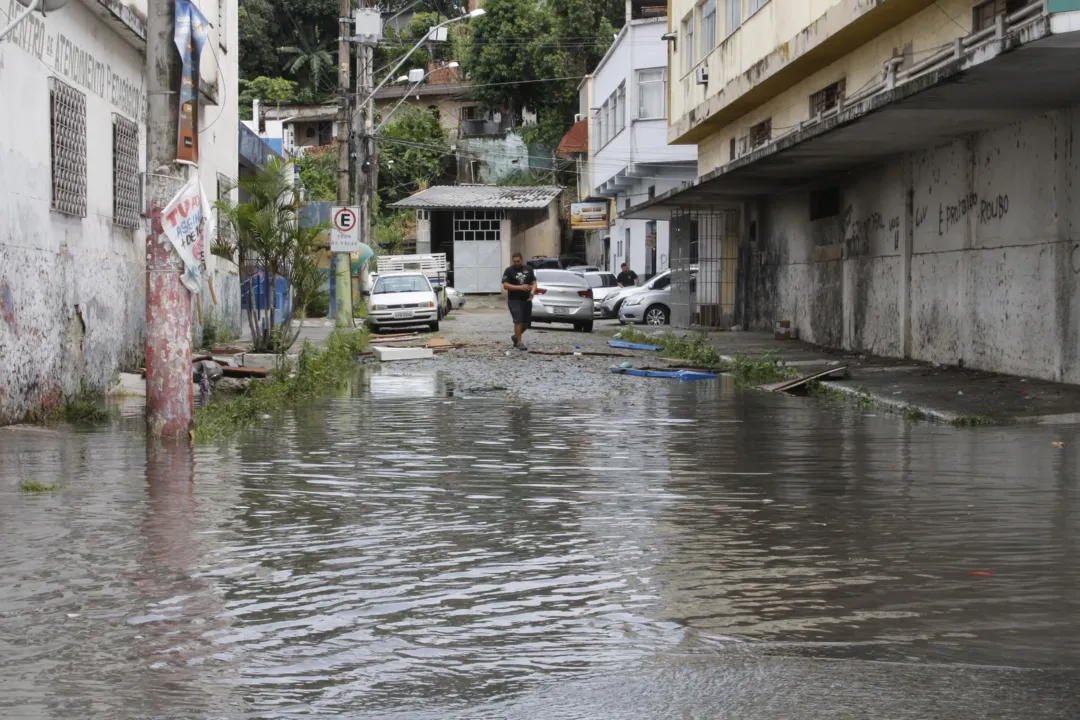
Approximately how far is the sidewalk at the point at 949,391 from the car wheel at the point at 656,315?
1699 centimetres

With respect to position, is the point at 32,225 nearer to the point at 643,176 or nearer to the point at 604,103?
the point at 643,176

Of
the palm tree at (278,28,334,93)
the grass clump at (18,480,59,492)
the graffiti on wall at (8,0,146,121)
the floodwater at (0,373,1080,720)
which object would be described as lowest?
the floodwater at (0,373,1080,720)

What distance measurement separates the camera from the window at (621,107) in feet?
167

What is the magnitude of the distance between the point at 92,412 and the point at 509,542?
7.76m

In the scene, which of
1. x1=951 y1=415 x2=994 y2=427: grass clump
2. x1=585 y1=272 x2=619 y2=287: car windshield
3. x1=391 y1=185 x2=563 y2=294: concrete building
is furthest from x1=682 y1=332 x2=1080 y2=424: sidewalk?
x1=391 y1=185 x2=563 y2=294: concrete building

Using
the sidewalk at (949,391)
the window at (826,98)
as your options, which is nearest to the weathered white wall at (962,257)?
the sidewalk at (949,391)

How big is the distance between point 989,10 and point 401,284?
20436 mm

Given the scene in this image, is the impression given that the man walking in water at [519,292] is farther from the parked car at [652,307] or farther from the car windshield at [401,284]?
the parked car at [652,307]

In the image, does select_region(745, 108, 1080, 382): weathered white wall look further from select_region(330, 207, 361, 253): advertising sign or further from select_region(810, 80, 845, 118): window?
select_region(330, 207, 361, 253): advertising sign

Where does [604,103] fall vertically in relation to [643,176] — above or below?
above

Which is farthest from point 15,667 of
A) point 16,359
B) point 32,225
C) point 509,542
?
point 32,225

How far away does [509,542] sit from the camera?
284 inches

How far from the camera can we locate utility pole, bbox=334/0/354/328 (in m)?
32.6

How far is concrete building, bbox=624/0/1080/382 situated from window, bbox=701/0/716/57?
0.25 feet
